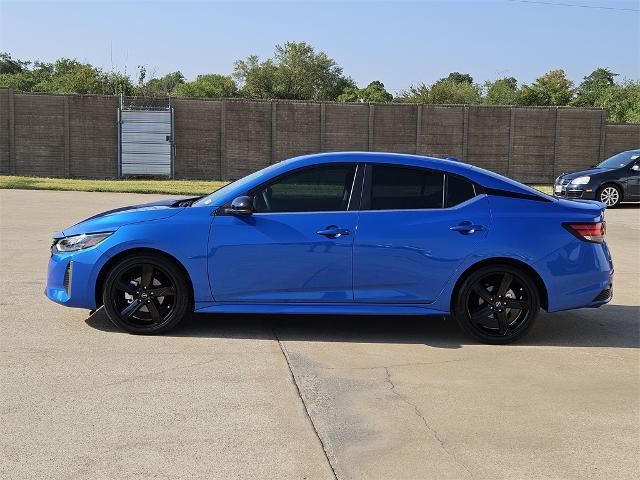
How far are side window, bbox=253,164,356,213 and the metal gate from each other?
2339cm

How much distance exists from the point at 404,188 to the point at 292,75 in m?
74.4

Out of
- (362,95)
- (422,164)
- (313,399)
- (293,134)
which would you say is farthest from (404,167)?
(362,95)

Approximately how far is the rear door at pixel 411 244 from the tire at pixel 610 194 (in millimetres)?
15302

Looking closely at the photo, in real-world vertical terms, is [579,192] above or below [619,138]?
below

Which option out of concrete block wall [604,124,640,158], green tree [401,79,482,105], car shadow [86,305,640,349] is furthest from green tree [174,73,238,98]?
car shadow [86,305,640,349]

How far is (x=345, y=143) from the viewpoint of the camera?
98.3ft

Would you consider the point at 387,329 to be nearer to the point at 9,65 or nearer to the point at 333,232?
the point at 333,232

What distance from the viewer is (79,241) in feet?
20.4

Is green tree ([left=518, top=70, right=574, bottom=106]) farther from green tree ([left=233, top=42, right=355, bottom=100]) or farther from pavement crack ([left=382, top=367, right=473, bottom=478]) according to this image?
pavement crack ([left=382, top=367, right=473, bottom=478])

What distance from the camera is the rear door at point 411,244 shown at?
6055 millimetres

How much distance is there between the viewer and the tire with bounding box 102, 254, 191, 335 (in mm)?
6125

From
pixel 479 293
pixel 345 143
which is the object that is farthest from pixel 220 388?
pixel 345 143

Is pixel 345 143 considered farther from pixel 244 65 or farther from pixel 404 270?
pixel 244 65

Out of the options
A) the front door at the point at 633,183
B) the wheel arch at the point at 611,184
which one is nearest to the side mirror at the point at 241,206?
the wheel arch at the point at 611,184
